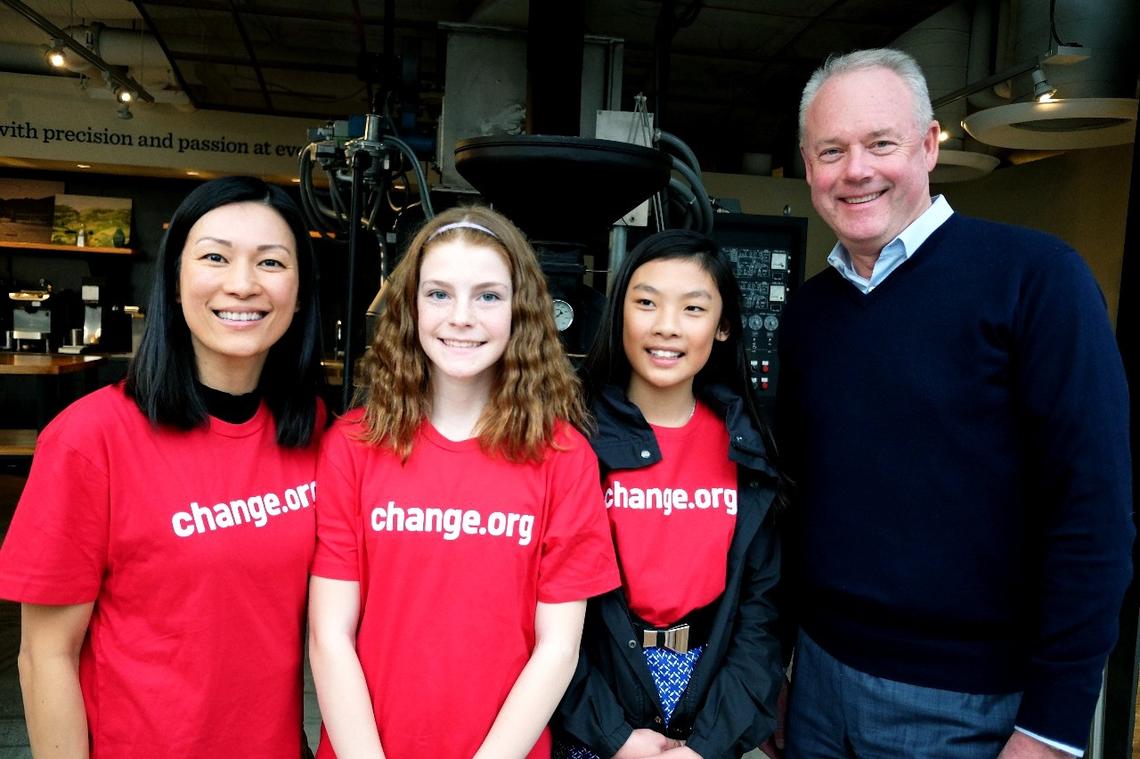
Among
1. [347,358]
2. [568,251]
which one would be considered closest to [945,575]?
[568,251]

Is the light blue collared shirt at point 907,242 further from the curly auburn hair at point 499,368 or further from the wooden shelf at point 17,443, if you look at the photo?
the wooden shelf at point 17,443

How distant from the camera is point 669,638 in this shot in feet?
4.74

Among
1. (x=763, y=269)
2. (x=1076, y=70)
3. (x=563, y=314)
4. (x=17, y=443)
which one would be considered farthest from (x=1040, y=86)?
(x=17, y=443)

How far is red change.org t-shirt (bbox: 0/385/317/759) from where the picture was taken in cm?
115

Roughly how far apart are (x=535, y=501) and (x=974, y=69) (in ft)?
16.9

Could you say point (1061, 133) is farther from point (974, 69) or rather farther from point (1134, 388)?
point (1134, 388)

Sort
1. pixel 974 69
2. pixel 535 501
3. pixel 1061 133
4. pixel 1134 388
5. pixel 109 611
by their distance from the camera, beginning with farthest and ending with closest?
pixel 974 69, pixel 1061 133, pixel 1134 388, pixel 535 501, pixel 109 611

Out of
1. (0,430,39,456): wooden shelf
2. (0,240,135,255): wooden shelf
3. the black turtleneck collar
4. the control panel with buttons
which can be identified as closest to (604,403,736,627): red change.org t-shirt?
the black turtleneck collar

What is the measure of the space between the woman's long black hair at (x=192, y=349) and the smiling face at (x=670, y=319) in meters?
0.60

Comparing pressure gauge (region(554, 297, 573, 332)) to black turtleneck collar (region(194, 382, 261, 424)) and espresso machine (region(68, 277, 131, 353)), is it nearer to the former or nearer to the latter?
black turtleneck collar (region(194, 382, 261, 424))

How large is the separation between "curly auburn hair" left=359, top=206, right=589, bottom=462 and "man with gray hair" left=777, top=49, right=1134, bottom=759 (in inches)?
19.7

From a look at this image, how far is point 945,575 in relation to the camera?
1.31 metres

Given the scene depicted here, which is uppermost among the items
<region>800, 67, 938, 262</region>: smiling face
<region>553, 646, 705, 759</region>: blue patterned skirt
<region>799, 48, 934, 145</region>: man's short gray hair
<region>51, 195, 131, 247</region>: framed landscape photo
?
<region>51, 195, 131, 247</region>: framed landscape photo

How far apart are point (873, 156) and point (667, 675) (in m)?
0.99
